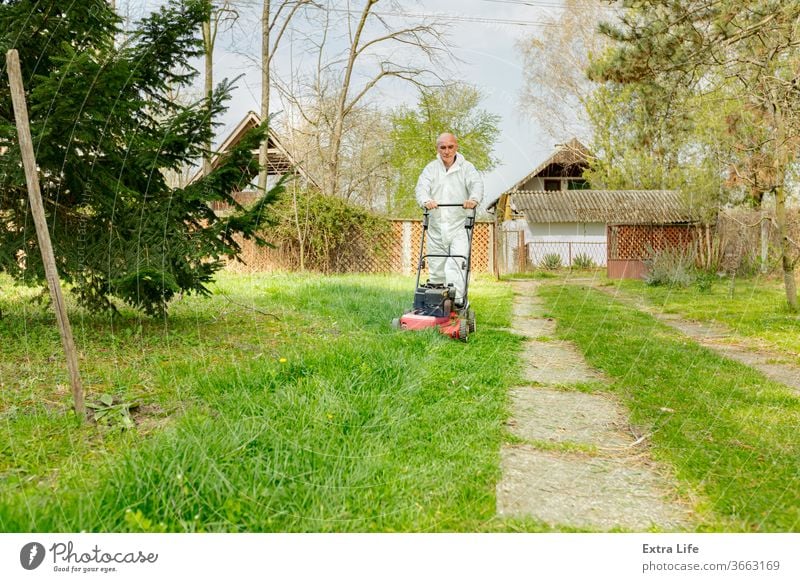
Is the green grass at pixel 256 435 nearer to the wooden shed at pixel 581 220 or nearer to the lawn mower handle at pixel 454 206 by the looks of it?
the lawn mower handle at pixel 454 206

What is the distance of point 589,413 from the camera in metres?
2.95

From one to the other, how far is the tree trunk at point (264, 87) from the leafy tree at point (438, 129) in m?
0.96

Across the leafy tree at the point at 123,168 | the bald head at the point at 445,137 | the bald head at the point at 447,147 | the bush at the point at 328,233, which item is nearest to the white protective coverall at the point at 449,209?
the bald head at the point at 447,147

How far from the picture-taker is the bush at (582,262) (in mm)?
18181

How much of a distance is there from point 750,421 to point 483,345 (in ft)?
6.35

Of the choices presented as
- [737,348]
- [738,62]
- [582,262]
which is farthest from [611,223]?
[737,348]

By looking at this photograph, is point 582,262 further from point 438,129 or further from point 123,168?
point 123,168

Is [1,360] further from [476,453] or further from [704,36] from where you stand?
[704,36]

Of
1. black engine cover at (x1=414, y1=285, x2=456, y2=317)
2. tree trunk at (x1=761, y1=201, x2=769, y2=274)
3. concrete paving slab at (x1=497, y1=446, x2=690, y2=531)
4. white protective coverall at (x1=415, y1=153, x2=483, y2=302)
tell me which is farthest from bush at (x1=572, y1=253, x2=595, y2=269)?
concrete paving slab at (x1=497, y1=446, x2=690, y2=531)

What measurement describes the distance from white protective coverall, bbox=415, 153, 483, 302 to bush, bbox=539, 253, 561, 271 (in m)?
12.9

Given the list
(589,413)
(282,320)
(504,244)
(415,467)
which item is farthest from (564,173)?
(415,467)

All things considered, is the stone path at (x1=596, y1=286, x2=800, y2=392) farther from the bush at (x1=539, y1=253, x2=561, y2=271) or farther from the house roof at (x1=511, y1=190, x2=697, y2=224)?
the bush at (x1=539, y1=253, x2=561, y2=271)

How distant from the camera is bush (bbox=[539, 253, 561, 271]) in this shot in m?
17.5

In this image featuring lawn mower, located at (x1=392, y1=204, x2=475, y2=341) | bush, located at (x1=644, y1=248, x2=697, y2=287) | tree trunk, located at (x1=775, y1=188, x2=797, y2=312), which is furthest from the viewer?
bush, located at (x1=644, y1=248, x2=697, y2=287)
